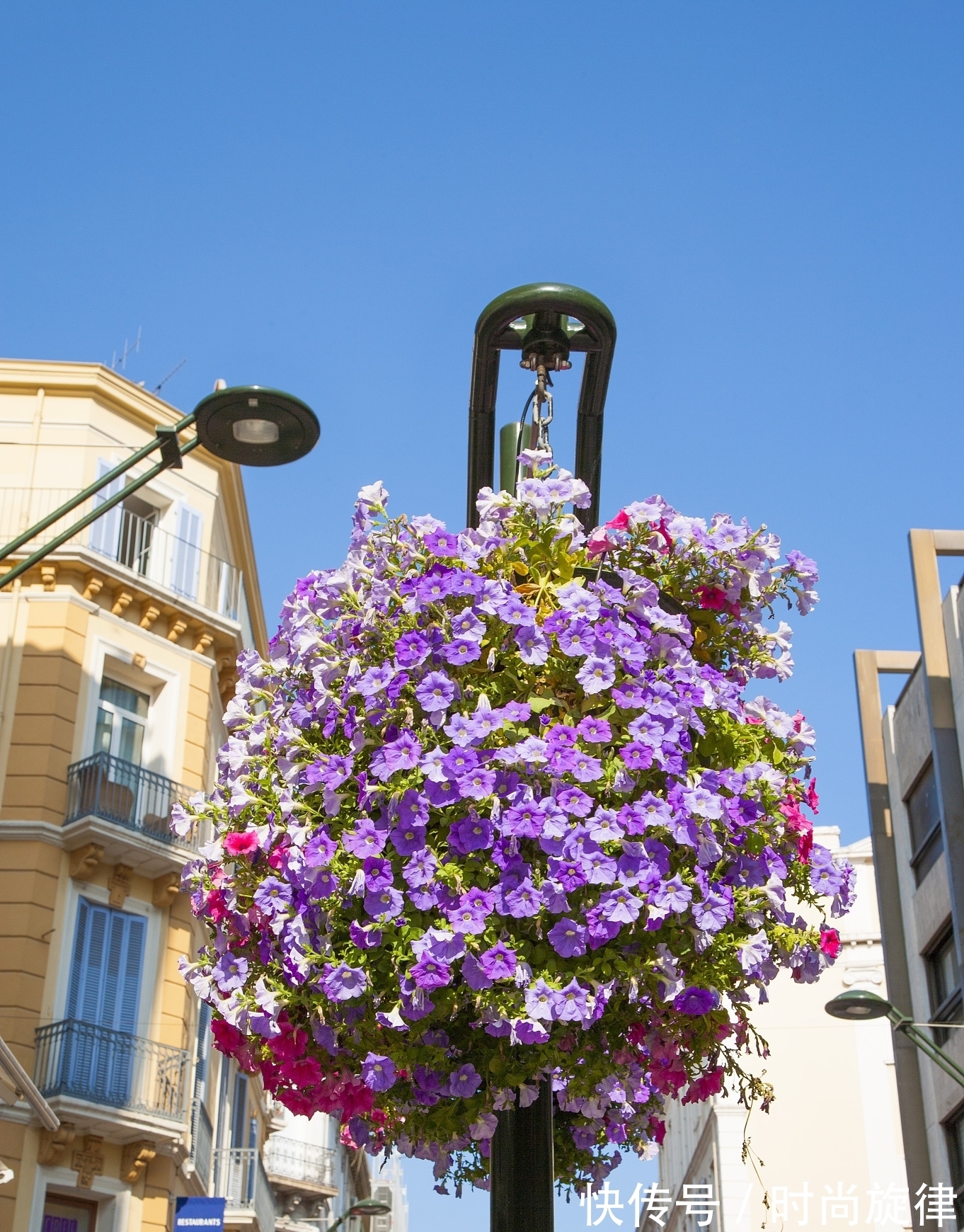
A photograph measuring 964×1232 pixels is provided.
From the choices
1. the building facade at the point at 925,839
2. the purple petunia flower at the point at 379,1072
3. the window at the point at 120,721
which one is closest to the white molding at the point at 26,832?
the window at the point at 120,721

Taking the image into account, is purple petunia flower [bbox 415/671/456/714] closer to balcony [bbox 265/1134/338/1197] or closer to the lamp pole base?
the lamp pole base

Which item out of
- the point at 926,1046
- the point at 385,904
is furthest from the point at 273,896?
the point at 926,1046

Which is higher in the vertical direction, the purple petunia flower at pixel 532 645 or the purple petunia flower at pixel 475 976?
the purple petunia flower at pixel 532 645

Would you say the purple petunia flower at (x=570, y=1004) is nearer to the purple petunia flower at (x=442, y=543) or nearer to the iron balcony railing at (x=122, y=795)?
the purple petunia flower at (x=442, y=543)

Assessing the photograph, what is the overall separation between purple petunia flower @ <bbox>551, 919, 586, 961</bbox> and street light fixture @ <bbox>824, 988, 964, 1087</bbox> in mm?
9524

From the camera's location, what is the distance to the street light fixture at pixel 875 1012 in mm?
12281

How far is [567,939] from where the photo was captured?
3262 millimetres

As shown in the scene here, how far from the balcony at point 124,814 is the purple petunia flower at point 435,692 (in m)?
16.5

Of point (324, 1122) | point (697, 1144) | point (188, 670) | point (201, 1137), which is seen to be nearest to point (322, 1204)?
point (324, 1122)

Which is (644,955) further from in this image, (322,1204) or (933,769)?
(322,1204)

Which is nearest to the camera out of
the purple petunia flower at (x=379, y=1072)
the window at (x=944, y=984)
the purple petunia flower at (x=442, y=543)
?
the purple petunia flower at (x=379, y=1072)

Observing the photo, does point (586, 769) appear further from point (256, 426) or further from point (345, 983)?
point (256, 426)

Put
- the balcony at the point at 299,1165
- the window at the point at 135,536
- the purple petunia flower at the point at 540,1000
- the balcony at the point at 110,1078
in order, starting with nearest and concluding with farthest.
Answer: the purple petunia flower at the point at 540,1000 → the balcony at the point at 110,1078 → the window at the point at 135,536 → the balcony at the point at 299,1165

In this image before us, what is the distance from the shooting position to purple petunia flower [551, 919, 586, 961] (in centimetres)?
325
